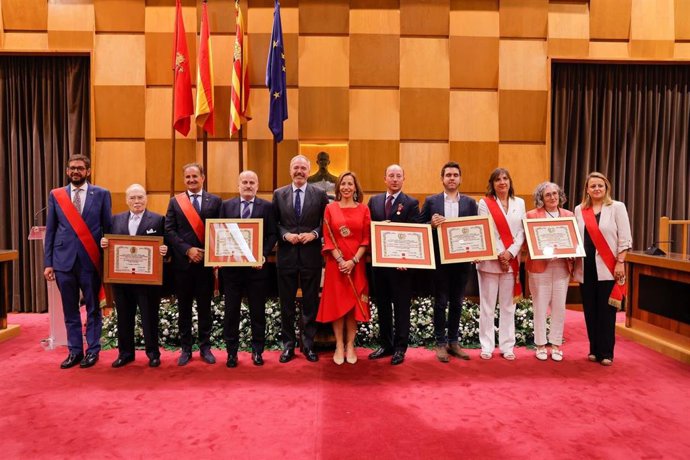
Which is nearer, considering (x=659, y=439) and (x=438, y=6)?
(x=659, y=439)

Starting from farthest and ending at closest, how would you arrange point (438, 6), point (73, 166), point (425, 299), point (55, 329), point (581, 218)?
1. point (438, 6)
2. point (425, 299)
3. point (55, 329)
4. point (581, 218)
5. point (73, 166)

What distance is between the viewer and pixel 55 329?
391 cm

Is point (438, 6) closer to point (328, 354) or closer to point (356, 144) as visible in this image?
point (356, 144)

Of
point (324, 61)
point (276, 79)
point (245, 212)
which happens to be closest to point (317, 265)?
point (245, 212)

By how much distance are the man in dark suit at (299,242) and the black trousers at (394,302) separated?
50 cm

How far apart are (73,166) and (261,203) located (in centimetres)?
140

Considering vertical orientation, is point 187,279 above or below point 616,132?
below

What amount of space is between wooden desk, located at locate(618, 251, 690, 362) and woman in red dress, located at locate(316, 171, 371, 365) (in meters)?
2.55

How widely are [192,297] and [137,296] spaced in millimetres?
396

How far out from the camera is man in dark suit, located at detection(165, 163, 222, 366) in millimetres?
3346

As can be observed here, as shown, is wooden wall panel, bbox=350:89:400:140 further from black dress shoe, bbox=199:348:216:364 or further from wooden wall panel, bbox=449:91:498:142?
black dress shoe, bbox=199:348:216:364

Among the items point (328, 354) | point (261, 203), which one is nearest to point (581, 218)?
point (328, 354)

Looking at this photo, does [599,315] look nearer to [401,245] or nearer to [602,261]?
[602,261]

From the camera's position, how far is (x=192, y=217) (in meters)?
3.36
